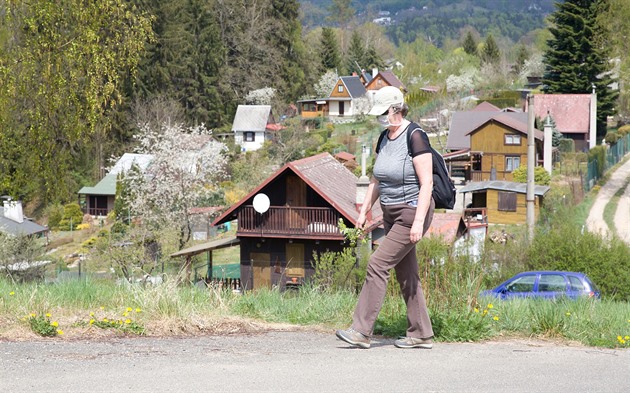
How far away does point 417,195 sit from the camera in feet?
19.7

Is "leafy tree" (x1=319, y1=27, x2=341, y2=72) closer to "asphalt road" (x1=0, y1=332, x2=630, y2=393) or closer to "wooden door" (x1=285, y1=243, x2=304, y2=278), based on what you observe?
"wooden door" (x1=285, y1=243, x2=304, y2=278)

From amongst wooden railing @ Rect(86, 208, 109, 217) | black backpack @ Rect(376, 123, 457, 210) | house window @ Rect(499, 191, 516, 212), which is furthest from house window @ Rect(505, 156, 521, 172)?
black backpack @ Rect(376, 123, 457, 210)

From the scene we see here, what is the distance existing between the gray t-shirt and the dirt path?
25.4 metres

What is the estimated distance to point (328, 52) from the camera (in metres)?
99.8

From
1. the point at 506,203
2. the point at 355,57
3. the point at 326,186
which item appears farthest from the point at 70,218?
the point at 355,57

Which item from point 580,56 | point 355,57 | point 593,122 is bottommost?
point 593,122

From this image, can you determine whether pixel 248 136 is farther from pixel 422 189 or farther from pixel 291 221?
pixel 422 189

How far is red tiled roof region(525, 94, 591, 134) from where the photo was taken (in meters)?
56.4

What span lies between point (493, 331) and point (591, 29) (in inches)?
2253

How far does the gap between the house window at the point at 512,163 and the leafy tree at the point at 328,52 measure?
50642mm

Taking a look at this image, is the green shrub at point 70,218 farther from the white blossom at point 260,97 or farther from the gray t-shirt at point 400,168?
the gray t-shirt at point 400,168

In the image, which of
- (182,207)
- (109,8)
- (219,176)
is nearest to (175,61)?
(219,176)

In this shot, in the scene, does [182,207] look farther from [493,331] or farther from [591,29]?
[493,331]

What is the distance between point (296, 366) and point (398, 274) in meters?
1.09
